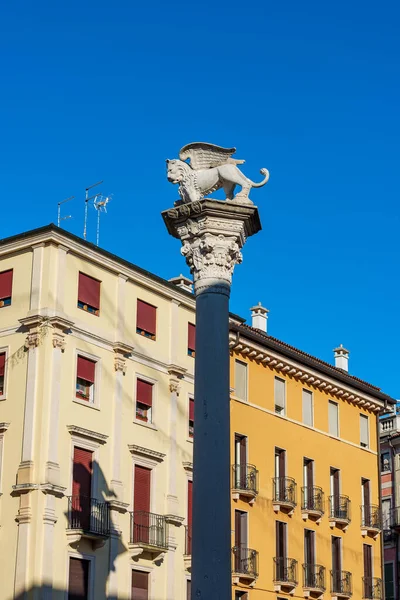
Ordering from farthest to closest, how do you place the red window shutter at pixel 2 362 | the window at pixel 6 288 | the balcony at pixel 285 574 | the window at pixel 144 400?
the balcony at pixel 285 574
the window at pixel 144 400
the window at pixel 6 288
the red window shutter at pixel 2 362

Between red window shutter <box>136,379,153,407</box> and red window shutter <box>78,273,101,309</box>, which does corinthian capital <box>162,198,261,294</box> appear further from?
red window shutter <box>136,379,153,407</box>

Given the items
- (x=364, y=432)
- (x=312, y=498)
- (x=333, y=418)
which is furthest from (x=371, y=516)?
(x=312, y=498)

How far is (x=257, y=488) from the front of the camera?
4628cm

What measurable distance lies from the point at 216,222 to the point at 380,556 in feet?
123

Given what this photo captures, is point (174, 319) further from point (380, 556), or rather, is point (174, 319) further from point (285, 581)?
point (380, 556)

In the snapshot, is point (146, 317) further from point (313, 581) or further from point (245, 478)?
point (313, 581)

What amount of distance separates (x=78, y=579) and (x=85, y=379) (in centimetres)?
655

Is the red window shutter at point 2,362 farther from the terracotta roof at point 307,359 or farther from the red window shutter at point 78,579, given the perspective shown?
the terracotta roof at point 307,359

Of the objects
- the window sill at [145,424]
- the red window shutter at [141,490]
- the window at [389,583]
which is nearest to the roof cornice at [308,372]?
the window sill at [145,424]

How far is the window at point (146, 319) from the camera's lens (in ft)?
140

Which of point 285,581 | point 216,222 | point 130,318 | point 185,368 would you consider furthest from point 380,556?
point 216,222

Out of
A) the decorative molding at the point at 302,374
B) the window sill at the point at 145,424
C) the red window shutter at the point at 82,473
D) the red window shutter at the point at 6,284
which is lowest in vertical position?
the red window shutter at the point at 82,473

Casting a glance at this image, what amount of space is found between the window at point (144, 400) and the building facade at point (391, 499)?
21814 mm

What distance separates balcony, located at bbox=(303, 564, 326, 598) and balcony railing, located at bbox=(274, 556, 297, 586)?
82 centimetres
